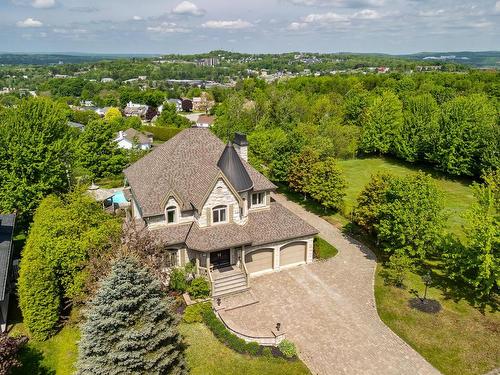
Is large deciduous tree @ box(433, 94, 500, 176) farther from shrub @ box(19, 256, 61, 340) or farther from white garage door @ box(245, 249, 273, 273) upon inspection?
shrub @ box(19, 256, 61, 340)

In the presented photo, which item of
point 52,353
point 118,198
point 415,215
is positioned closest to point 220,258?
point 52,353

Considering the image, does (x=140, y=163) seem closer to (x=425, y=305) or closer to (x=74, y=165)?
(x=74, y=165)

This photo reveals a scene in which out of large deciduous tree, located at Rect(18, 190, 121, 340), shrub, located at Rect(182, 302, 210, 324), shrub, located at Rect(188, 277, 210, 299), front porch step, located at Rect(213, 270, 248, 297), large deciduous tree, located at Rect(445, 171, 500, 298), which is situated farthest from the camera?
front porch step, located at Rect(213, 270, 248, 297)

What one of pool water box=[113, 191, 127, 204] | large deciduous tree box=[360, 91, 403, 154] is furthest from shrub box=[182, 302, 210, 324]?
large deciduous tree box=[360, 91, 403, 154]

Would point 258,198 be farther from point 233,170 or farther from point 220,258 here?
point 220,258

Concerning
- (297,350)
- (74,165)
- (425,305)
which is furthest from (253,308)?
(74,165)

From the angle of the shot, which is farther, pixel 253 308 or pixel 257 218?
pixel 257 218
